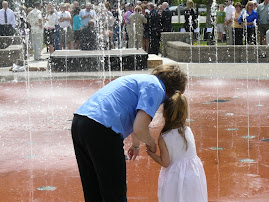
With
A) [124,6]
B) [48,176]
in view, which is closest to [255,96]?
[48,176]

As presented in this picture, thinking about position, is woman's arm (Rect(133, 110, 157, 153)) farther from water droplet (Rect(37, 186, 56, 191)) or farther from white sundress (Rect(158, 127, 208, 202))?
water droplet (Rect(37, 186, 56, 191))

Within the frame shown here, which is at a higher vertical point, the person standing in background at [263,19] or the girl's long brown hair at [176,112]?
the person standing in background at [263,19]

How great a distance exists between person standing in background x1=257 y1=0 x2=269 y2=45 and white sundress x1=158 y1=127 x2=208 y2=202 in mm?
14437

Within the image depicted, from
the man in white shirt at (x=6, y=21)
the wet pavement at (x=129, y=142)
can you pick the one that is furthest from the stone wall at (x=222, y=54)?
the man in white shirt at (x=6, y=21)

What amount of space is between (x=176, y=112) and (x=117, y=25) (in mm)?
17270

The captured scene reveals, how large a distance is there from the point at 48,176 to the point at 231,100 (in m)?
5.04

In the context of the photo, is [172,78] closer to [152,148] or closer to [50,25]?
[152,148]

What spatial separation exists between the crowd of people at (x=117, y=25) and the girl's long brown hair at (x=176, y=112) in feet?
46.4

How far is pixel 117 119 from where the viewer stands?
3324 mm

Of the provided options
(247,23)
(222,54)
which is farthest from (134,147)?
(247,23)

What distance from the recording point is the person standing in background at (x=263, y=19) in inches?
686

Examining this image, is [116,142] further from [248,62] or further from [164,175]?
[248,62]

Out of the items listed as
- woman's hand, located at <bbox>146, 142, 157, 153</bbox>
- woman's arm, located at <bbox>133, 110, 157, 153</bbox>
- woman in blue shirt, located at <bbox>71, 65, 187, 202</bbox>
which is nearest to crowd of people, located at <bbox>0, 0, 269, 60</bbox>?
woman's hand, located at <bbox>146, 142, 157, 153</bbox>

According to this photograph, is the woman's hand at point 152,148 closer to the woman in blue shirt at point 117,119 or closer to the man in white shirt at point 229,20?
the woman in blue shirt at point 117,119
